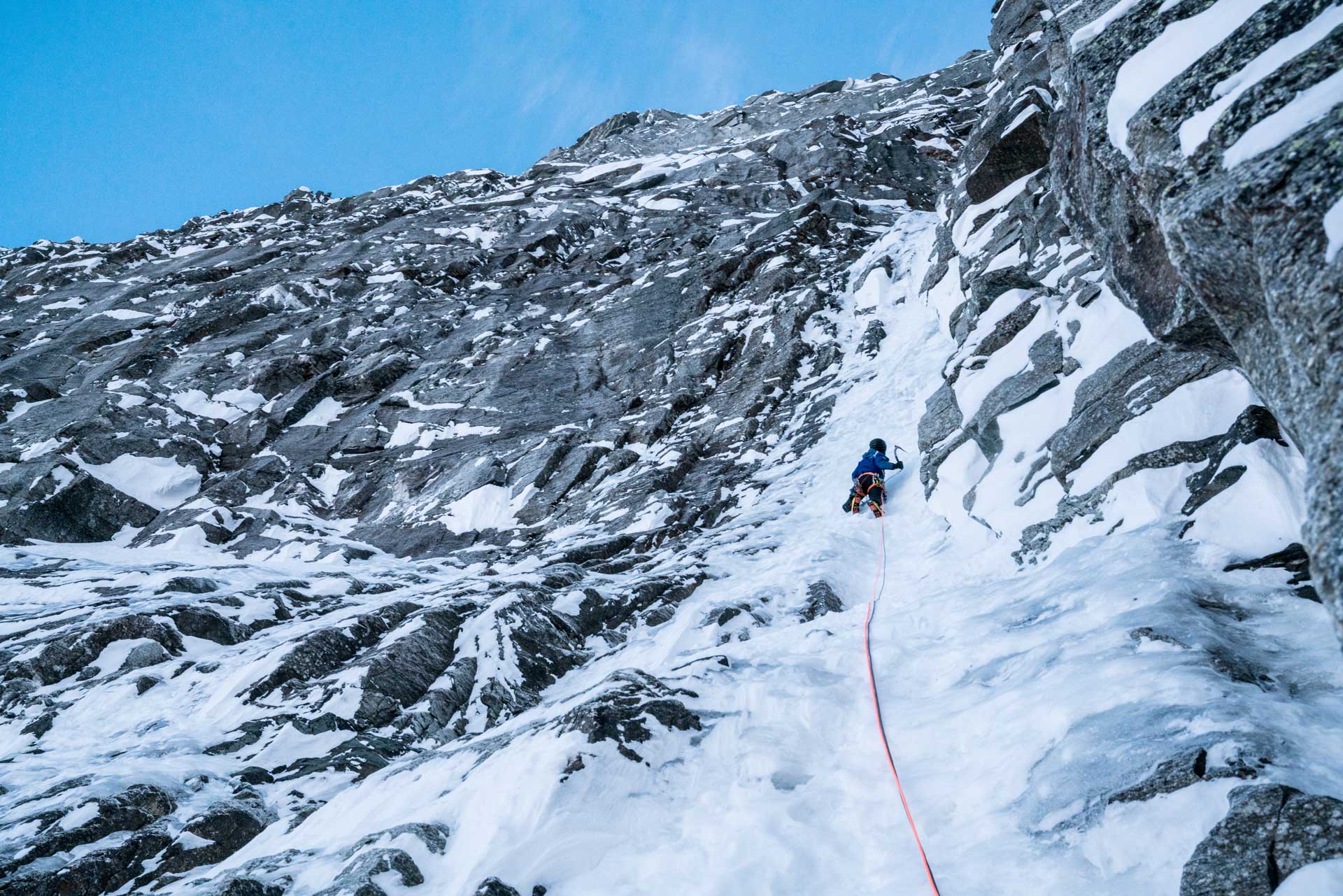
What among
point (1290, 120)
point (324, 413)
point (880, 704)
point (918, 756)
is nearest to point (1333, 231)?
point (1290, 120)

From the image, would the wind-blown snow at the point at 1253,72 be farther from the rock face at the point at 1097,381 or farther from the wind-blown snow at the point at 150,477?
the wind-blown snow at the point at 150,477

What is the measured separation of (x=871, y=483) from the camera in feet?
44.1

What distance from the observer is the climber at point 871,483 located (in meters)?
13.2

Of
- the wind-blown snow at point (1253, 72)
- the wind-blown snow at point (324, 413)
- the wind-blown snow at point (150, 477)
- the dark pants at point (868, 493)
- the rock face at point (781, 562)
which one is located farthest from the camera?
the wind-blown snow at point (324, 413)

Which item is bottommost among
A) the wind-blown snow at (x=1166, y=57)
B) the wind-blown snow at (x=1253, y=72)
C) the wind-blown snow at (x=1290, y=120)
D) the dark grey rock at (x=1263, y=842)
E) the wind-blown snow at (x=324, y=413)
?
the dark grey rock at (x=1263, y=842)

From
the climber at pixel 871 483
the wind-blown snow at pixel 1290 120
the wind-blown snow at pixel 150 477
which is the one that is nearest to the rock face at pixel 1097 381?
the wind-blown snow at pixel 1290 120

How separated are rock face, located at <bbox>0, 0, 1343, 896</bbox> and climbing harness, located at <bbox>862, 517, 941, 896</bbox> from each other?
0.20 m

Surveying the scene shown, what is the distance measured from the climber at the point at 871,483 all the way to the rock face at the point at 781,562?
496mm

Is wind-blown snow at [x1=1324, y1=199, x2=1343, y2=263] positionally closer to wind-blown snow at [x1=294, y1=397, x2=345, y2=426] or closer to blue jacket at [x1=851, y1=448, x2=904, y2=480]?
blue jacket at [x1=851, y1=448, x2=904, y2=480]

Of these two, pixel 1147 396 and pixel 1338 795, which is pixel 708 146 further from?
pixel 1338 795

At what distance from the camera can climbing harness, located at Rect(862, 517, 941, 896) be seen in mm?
4367

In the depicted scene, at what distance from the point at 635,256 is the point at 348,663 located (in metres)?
32.5

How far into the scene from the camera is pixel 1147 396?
25.7ft

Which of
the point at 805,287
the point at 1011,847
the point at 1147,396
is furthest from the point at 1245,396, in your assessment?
the point at 805,287
